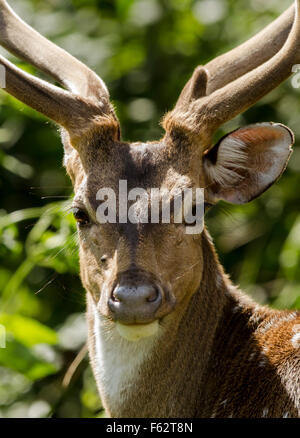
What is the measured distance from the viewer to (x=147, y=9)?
28.7 ft

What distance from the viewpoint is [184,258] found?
15.1 feet

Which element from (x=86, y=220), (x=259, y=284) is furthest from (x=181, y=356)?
(x=259, y=284)

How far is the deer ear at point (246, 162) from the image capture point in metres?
4.74

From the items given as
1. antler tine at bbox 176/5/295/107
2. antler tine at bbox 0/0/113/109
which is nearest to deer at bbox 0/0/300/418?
antler tine at bbox 0/0/113/109

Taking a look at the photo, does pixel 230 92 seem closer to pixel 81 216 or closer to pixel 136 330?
pixel 81 216

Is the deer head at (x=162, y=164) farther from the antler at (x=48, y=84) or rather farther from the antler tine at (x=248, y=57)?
the antler tine at (x=248, y=57)

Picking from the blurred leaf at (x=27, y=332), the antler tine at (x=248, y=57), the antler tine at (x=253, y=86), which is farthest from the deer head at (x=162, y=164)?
the blurred leaf at (x=27, y=332)

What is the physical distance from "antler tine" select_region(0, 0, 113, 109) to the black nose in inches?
56.9

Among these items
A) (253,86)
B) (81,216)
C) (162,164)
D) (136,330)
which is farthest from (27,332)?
(253,86)

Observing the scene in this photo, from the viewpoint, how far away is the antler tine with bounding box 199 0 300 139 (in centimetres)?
461

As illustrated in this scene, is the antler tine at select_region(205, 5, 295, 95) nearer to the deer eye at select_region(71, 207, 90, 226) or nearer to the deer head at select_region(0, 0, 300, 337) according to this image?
the deer head at select_region(0, 0, 300, 337)

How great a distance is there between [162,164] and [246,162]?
0.49 metres

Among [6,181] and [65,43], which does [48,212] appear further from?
[65,43]
